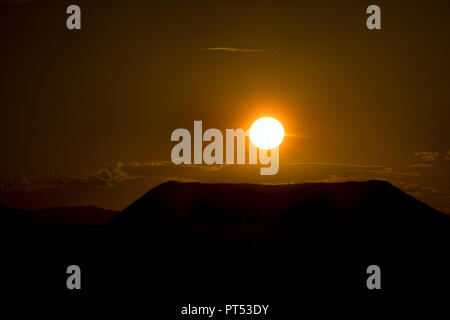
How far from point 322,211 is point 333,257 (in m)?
7.06

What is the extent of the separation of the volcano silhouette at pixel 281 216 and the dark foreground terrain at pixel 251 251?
87 mm

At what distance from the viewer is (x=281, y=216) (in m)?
40.4

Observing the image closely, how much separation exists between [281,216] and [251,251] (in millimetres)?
6404

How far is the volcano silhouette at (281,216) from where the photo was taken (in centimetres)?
3653

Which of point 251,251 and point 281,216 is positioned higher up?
point 281,216

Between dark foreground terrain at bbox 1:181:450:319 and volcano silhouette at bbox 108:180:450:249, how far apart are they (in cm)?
9

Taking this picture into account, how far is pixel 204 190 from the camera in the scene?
147ft

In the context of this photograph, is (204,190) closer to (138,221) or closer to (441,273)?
(138,221)

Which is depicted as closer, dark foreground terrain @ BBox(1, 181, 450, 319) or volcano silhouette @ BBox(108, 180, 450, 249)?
dark foreground terrain @ BBox(1, 181, 450, 319)

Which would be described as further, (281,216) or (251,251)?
(281,216)

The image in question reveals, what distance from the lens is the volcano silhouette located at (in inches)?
1438
